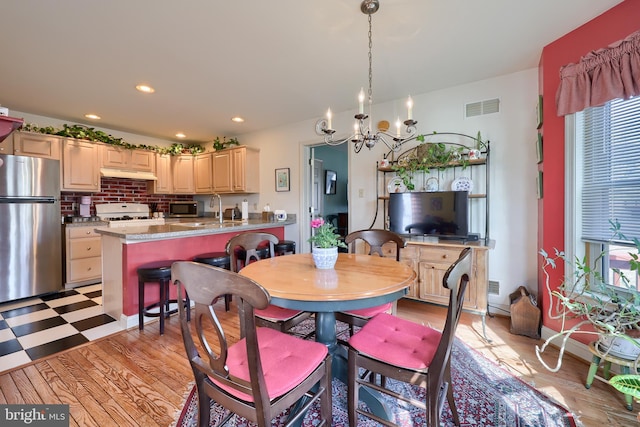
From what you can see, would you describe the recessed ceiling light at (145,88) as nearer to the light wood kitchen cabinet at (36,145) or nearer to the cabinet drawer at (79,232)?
the light wood kitchen cabinet at (36,145)

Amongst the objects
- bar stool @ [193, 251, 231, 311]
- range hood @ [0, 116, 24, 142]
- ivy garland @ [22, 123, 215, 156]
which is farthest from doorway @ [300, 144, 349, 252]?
range hood @ [0, 116, 24, 142]

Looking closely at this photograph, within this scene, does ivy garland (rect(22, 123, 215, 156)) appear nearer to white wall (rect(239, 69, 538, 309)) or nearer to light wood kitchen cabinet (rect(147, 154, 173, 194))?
light wood kitchen cabinet (rect(147, 154, 173, 194))

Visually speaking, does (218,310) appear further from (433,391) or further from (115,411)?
(433,391)

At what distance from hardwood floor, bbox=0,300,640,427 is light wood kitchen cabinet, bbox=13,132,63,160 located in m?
2.99

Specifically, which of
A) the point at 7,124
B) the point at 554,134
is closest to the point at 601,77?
the point at 554,134

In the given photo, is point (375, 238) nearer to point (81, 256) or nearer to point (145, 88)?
point (145, 88)

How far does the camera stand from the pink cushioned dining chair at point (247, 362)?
924 millimetres

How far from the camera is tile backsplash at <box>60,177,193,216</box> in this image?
13.6 feet

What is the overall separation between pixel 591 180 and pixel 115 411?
3474mm

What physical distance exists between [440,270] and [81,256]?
465 centimetres

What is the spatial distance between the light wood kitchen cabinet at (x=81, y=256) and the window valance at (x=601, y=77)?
5.26 meters

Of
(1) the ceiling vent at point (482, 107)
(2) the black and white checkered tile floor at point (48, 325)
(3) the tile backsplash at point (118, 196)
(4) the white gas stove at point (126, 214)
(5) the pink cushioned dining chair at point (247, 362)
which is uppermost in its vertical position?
(1) the ceiling vent at point (482, 107)

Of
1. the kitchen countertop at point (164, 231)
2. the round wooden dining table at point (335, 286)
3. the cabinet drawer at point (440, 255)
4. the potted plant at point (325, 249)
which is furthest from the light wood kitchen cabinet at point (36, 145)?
the cabinet drawer at point (440, 255)

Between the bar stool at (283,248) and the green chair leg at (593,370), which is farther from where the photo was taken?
the bar stool at (283,248)
